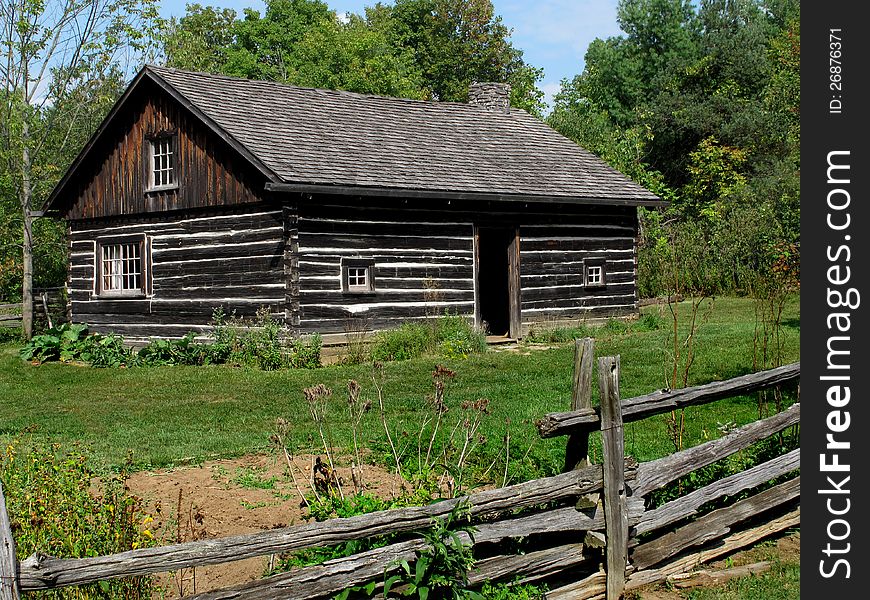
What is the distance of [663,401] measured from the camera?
6355mm

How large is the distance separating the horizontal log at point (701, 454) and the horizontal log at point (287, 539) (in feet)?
0.88

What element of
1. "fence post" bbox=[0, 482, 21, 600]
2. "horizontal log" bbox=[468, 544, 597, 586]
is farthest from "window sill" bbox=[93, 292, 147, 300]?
"fence post" bbox=[0, 482, 21, 600]

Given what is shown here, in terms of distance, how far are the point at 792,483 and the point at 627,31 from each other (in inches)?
2190

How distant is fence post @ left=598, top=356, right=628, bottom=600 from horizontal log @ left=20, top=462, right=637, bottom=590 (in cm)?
10

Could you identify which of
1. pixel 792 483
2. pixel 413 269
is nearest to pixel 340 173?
pixel 413 269

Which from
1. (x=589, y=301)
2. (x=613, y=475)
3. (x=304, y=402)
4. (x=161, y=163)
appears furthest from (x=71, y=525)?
(x=589, y=301)

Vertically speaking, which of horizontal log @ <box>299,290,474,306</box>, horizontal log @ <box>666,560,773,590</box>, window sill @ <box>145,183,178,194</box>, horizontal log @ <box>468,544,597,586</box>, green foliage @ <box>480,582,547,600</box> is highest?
window sill @ <box>145,183,178,194</box>

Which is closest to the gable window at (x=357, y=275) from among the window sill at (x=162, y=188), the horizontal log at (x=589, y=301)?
the horizontal log at (x=589, y=301)

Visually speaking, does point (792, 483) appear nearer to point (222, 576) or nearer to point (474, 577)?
point (474, 577)

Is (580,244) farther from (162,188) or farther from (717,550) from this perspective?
(717,550)

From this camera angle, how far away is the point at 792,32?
2026 inches

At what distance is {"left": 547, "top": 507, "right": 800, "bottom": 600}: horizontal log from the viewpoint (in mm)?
5926

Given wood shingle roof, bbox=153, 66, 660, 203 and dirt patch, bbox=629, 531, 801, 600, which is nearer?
dirt patch, bbox=629, 531, 801, 600

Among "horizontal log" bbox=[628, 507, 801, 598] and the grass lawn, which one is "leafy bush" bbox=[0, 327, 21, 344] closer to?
the grass lawn
